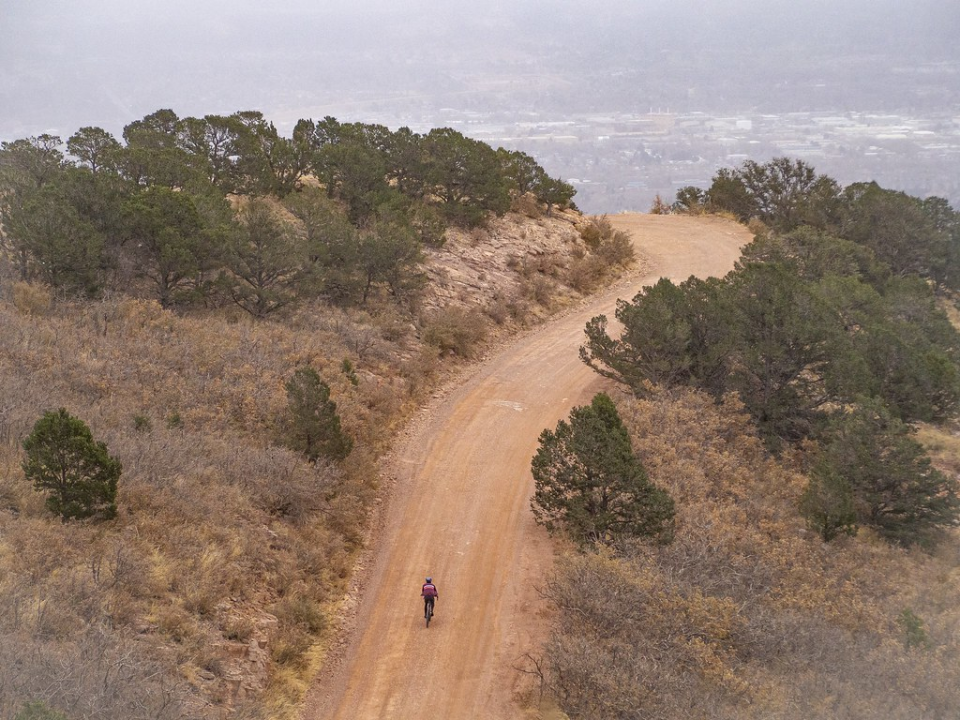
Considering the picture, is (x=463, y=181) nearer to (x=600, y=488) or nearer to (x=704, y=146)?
(x=600, y=488)

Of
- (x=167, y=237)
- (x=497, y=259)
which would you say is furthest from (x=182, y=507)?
(x=497, y=259)

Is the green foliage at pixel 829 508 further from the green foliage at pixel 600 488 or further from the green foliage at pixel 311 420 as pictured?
the green foliage at pixel 311 420

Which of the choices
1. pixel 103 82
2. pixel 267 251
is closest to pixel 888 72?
pixel 103 82

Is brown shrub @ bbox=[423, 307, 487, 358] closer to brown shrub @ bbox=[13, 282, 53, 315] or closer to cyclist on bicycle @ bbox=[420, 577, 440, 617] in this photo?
brown shrub @ bbox=[13, 282, 53, 315]

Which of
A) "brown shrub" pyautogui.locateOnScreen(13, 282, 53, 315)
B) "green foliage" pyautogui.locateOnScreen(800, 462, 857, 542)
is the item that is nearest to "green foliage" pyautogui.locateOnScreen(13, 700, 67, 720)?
"green foliage" pyautogui.locateOnScreen(800, 462, 857, 542)

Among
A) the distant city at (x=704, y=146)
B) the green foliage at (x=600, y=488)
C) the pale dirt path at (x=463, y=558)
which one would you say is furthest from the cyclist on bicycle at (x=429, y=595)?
the distant city at (x=704, y=146)
